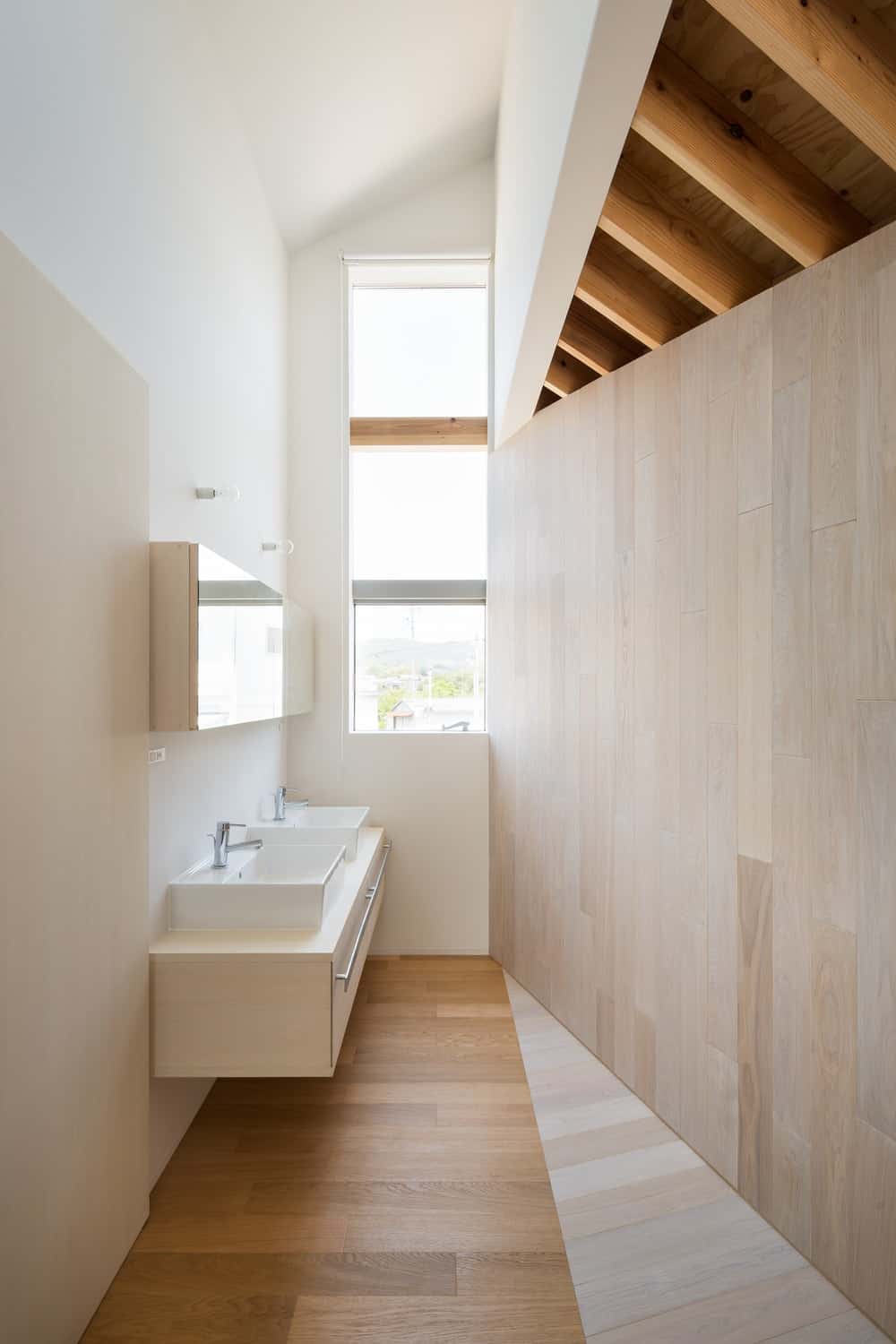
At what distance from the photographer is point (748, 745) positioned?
205 cm

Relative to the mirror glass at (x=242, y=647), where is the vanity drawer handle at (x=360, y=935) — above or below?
below

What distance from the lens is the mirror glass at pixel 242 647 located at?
2.04m

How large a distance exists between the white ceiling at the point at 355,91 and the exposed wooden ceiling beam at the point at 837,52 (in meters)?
2.01

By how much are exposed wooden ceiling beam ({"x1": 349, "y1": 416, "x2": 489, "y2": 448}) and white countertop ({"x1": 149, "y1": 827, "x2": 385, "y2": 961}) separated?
260 cm

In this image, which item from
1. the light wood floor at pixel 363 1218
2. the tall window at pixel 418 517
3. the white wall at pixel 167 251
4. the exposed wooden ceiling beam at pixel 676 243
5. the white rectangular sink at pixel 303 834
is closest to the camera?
the white wall at pixel 167 251

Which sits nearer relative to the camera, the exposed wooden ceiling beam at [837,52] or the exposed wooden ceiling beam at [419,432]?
the exposed wooden ceiling beam at [837,52]

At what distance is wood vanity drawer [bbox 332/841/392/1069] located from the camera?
6.73 feet

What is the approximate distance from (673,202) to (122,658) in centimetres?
202

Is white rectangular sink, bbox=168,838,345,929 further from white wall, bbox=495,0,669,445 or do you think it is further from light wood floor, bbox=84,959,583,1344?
white wall, bbox=495,0,669,445

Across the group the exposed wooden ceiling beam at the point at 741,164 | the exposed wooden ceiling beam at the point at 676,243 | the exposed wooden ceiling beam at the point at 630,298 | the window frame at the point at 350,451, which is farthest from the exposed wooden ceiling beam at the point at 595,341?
the window frame at the point at 350,451

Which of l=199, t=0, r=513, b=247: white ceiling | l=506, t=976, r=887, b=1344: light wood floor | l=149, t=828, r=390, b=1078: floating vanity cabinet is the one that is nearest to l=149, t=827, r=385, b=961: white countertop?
l=149, t=828, r=390, b=1078: floating vanity cabinet

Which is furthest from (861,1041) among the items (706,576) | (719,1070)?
(706,576)

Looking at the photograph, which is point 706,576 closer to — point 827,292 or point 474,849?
point 827,292

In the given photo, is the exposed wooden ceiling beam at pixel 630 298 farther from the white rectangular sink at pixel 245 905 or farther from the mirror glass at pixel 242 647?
the white rectangular sink at pixel 245 905
